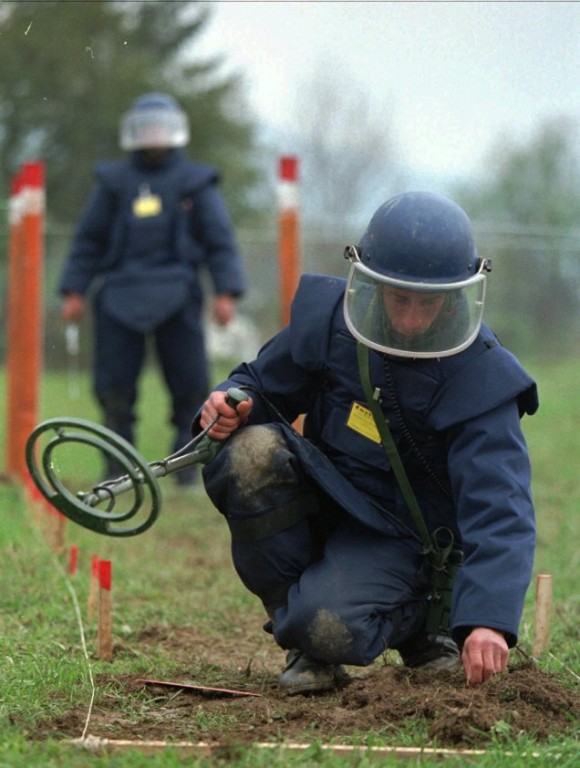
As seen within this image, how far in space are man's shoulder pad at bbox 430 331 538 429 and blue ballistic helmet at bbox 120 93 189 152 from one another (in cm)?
487

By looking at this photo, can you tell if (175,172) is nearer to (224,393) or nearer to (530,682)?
(224,393)

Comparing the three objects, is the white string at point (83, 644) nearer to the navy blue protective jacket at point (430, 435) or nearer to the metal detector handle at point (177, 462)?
the metal detector handle at point (177, 462)

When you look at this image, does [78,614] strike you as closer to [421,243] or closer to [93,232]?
[421,243]

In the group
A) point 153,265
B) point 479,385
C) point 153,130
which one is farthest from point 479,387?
point 153,130

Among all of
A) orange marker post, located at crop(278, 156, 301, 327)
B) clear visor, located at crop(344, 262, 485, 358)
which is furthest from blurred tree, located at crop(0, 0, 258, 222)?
clear visor, located at crop(344, 262, 485, 358)

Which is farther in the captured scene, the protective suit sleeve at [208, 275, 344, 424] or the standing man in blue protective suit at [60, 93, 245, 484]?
the standing man in blue protective suit at [60, 93, 245, 484]

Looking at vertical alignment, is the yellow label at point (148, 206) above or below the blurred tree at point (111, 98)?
below

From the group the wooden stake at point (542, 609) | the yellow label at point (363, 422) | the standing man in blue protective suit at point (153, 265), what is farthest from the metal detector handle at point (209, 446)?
the standing man in blue protective suit at point (153, 265)

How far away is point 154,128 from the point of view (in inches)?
322

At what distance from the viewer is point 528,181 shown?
26.9m

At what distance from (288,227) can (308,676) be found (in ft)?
17.2

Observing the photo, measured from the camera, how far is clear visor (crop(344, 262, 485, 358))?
3584 mm

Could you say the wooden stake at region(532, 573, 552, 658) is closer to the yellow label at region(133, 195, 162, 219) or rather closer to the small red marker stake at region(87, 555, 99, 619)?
the small red marker stake at region(87, 555, 99, 619)

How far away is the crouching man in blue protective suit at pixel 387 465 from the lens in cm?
353
